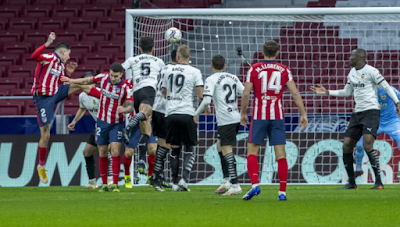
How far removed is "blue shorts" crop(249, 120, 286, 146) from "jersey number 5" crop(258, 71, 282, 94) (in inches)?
12.8

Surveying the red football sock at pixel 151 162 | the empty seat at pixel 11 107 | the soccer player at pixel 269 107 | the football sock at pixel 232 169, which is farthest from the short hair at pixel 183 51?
the empty seat at pixel 11 107

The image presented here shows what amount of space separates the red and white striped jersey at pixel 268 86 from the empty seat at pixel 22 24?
14.1 m

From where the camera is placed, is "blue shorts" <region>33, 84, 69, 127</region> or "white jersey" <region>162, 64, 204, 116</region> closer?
"white jersey" <region>162, 64, 204, 116</region>

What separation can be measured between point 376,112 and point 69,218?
5630 millimetres

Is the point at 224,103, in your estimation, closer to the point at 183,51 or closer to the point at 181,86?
the point at 181,86

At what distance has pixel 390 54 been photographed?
15734mm

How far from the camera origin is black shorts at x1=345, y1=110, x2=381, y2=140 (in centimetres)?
998

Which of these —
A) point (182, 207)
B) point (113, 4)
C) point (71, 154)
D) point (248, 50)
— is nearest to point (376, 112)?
point (182, 207)

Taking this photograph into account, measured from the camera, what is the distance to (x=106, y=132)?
9664 mm

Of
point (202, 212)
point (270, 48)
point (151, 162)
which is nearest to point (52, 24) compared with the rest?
point (151, 162)

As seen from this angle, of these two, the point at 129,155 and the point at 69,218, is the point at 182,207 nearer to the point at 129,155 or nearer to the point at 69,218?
the point at 69,218

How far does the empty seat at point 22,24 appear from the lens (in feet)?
66.7

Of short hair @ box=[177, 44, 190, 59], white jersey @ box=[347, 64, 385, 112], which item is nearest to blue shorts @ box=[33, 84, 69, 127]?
short hair @ box=[177, 44, 190, 59]

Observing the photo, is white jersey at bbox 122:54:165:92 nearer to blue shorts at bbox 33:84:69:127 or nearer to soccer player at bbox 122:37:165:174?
soccer player at bbox 122:37:165:174
